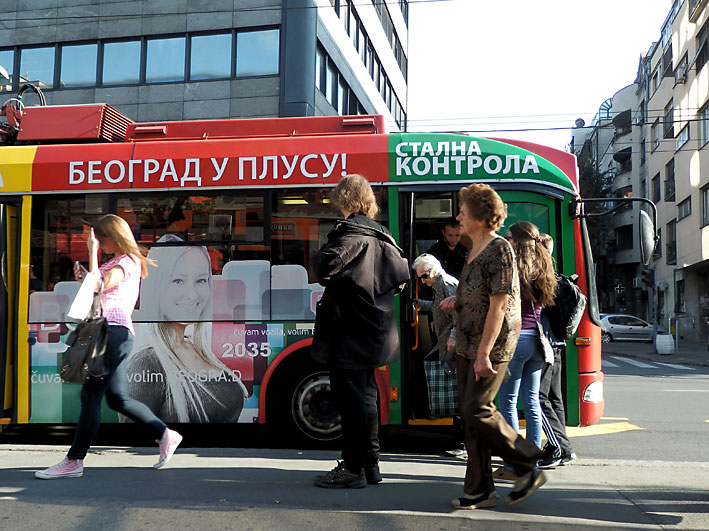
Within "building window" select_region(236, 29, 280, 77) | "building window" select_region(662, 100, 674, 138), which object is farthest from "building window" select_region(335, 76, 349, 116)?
"building window" select_region(662, 100, 674, 138)

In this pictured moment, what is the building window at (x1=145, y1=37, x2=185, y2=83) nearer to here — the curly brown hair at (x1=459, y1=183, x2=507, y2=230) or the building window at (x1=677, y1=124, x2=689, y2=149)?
the curly brown hair at (x1=459, y1=183, x2=507, y2=230)

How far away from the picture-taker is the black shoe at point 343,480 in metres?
4.34

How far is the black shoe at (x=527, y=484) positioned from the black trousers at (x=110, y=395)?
250 centimetres

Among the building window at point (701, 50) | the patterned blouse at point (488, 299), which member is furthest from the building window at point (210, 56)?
the building window at point (701, 50)

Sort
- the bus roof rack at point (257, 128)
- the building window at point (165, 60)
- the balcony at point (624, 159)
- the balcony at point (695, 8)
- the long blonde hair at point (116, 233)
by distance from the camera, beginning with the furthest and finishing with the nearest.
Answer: the balcony at point (624, 159)
the balcony at point (695, 8)
the building window at point (165, 60)
the bus roof rack at point (257, 128)
the long blonde hair at point (116, 233)

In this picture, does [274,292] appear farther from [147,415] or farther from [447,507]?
[447,507]

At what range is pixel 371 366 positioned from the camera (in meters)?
4.28

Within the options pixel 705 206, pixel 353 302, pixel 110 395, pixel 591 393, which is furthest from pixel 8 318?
pixel 705 206

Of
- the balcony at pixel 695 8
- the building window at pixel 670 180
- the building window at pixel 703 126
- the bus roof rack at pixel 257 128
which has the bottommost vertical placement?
the bus roof rack at pixel 257 128

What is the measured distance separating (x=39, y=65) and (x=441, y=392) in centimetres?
Result: 2225

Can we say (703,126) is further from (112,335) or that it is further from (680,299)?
(112,335)

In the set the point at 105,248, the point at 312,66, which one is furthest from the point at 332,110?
the point at 105,248

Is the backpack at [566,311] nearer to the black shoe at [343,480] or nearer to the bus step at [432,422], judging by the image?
the bus step at [432,422]

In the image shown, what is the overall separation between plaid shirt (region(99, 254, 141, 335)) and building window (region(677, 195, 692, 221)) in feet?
98.9
